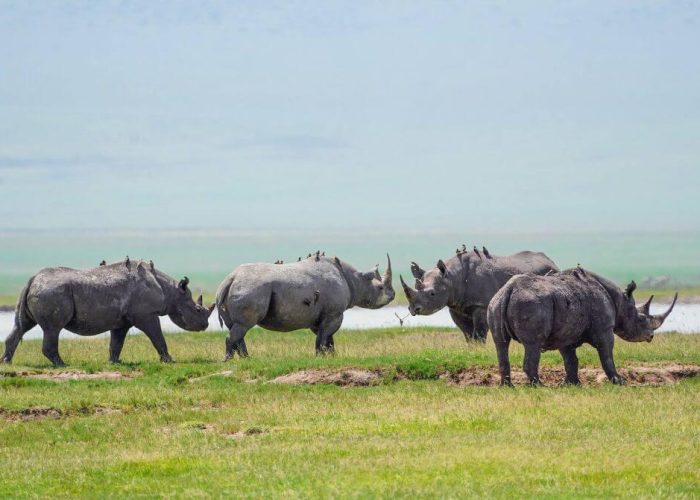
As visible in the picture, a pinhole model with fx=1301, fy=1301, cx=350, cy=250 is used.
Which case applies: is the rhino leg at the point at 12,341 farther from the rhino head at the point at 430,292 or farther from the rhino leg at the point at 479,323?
the rhino leg at the point at 479,323

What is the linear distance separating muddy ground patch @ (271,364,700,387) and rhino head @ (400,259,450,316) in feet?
20.4

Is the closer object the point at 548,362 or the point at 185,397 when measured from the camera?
the point at 185,397

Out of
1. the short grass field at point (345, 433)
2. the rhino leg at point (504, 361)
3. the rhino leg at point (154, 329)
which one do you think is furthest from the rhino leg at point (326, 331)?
the rhino leg at point (504, 361)

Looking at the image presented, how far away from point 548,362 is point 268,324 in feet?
23.0

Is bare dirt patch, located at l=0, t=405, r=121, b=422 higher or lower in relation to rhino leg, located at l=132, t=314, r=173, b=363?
lower

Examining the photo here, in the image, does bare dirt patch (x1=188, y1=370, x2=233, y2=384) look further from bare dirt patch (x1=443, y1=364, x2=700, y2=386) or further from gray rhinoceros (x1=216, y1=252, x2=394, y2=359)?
bare dirt patch (x1=443, y1=364, x2=700, y2=386)

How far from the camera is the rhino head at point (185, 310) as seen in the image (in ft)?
93.4

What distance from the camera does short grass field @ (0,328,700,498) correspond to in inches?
523

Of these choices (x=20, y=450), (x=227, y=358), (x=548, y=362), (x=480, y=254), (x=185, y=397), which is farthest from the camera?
(x=480, y=254)

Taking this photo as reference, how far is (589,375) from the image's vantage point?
858 inches

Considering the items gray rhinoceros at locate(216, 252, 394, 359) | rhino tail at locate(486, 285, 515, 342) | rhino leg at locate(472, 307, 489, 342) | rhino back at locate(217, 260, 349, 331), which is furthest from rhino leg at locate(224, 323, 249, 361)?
rhino tail at locate(486, 285, 515, 342)

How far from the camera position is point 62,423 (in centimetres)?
1777

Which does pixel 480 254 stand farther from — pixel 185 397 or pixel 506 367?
pixel 185 397

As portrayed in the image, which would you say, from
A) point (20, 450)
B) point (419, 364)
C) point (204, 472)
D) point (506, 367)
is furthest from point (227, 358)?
point (204, 472)
